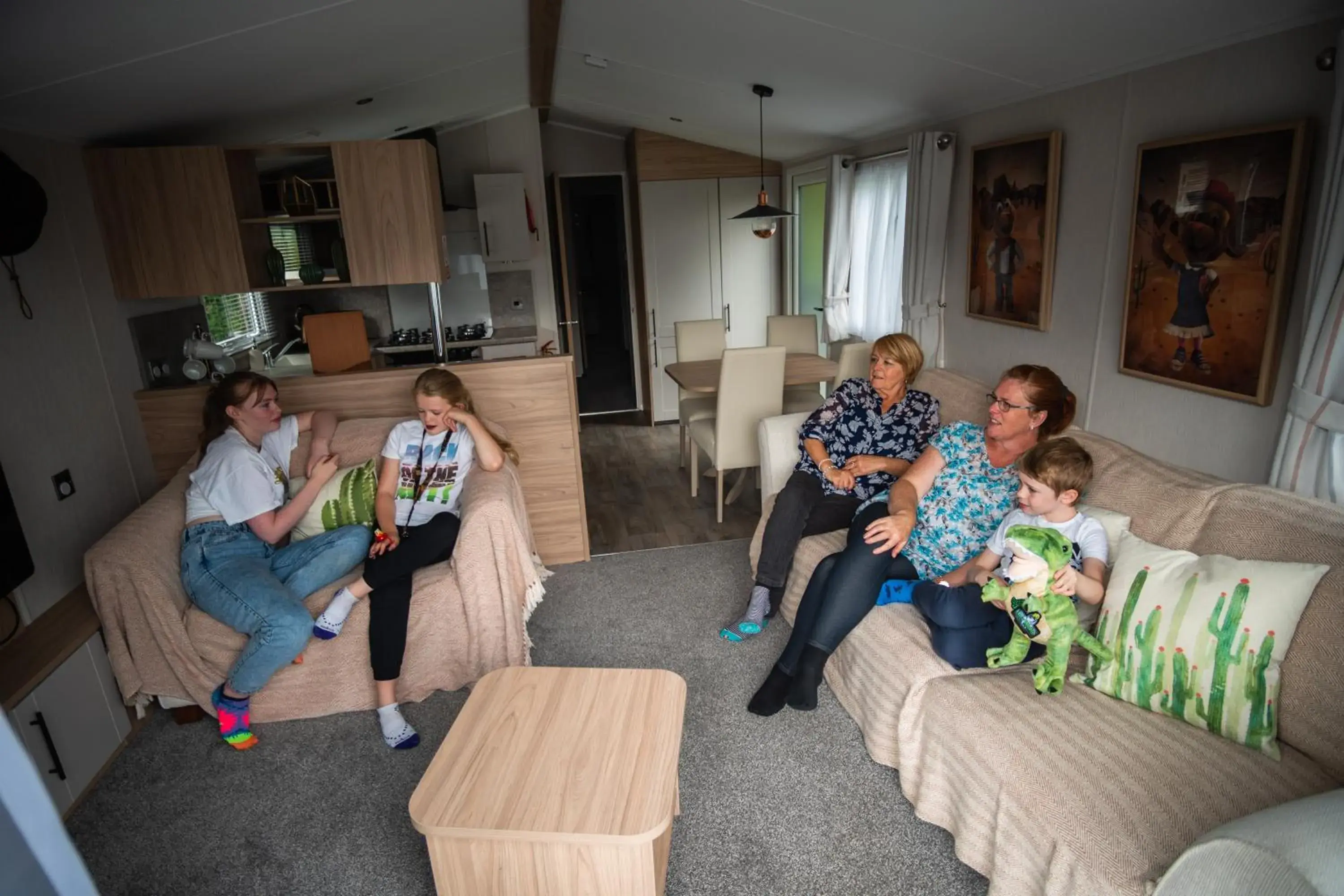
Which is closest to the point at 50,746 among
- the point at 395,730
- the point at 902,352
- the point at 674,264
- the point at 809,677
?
the point at 395,730

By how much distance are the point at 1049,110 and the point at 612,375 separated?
14.2ft

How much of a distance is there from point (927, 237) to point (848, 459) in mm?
1602

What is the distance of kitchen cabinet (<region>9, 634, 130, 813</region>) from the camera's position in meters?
1.99

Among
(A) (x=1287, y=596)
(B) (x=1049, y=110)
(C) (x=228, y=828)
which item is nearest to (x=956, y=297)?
(B) (x=1049, y=110)

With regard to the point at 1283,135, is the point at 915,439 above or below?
below

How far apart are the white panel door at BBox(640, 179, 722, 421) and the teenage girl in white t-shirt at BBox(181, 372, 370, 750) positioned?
368 centimetres

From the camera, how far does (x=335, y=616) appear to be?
2361 millimetres

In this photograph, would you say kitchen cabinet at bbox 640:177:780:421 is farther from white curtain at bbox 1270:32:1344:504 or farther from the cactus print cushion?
the cactus print cushion

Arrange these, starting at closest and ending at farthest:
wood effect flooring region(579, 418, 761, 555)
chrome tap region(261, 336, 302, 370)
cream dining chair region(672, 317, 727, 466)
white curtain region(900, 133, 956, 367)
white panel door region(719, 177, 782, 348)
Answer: white curtain region(900, 133, 956, 367) → wood effect flooring region(579, 418, 761, 555) → chrome tap region(261, 336, 302, 370) → cream dining chair region(672, 317, 727, 466) → white panel door region(719, 177, 782, 348)

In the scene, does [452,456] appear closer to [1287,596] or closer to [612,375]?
[1287,596]

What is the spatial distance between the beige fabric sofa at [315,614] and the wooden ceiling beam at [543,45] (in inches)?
76.5

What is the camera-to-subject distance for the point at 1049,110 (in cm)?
303

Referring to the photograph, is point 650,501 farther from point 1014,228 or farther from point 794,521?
point 1014,228

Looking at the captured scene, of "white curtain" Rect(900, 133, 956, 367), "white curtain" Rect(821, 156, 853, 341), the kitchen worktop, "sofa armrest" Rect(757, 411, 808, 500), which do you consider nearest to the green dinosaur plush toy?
"sofa armrest" Rect(757, 411, 808, 500)
